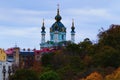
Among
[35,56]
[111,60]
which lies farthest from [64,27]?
[111,60]

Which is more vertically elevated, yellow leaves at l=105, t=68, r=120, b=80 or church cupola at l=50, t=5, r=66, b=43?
church cupola at l=50, t=5, r=66, b=43

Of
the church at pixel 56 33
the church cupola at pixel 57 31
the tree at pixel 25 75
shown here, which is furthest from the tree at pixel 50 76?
the church cupola at pixel 57 31

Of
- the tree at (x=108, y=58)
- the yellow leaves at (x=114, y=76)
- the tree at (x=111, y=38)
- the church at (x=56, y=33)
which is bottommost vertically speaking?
the yellow leaves at (x=114, y=76)

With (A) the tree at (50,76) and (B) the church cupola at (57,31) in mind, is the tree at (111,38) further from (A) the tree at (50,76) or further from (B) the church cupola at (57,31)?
(B) the church cupola at (57,31)

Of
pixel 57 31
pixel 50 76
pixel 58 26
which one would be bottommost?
pixel 50 76

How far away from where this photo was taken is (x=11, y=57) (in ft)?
433

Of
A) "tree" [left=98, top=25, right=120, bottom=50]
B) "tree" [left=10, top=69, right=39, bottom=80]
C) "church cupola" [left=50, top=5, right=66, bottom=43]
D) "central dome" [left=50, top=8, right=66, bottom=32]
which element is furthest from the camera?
"church cupola" [left=50, top=5, right=66, bottom=43]

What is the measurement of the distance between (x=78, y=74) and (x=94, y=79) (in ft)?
18.4

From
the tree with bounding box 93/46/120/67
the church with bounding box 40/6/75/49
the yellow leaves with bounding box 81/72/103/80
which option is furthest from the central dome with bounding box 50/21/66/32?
the yellow leaves with bounding box 81/72/103/80

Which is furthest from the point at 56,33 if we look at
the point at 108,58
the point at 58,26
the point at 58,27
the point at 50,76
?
the point at 50,76

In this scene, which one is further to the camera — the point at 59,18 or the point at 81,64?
the point at 59,18

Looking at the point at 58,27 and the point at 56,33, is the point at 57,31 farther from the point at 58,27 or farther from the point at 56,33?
the point at 58,27

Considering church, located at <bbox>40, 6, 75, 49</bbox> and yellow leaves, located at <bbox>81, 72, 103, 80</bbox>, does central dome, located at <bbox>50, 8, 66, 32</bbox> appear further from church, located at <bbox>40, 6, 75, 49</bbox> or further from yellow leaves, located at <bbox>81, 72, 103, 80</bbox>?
yellow leaves, located at <bbox>81, 72, 103, 80</bbox>

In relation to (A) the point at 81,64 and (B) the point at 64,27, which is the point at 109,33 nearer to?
(A) the point at 81,64
